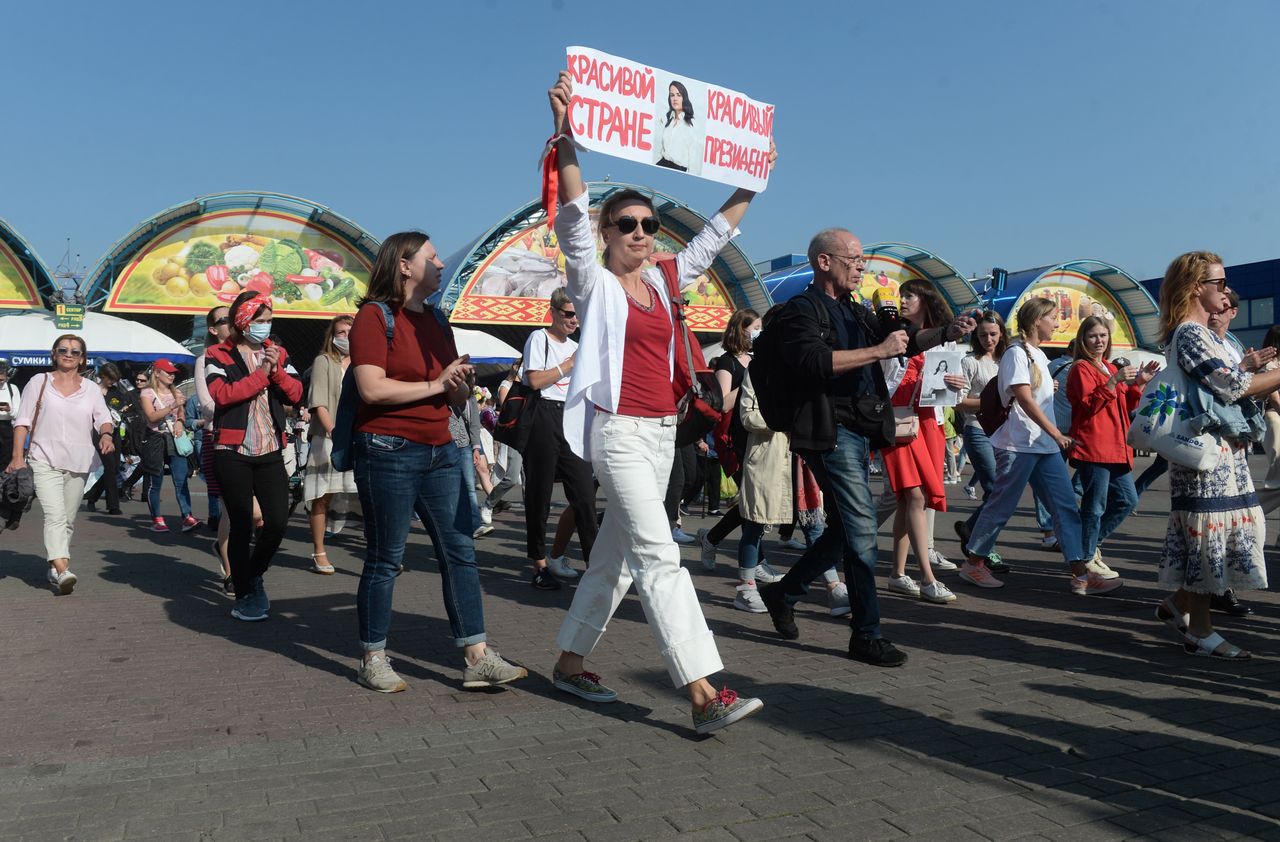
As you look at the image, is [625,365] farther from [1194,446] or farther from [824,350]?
[1194,446]

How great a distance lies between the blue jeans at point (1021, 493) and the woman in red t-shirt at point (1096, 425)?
22 centimetres

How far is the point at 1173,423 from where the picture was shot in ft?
16.7

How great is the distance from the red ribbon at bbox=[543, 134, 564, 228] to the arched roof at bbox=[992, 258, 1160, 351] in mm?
30234

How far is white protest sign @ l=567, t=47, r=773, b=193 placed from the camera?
402 cm

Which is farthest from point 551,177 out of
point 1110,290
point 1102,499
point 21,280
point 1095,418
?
point 1110,290

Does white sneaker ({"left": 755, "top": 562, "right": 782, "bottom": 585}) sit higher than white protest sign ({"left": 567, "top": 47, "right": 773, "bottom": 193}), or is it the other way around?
white protest sign ({"left": 567, "top": 47, "right": 773, "bottom": 193})

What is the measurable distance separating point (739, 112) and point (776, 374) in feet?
4.06

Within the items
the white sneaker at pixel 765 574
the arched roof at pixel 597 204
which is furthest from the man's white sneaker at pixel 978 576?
the arched roof at pixel 597 204

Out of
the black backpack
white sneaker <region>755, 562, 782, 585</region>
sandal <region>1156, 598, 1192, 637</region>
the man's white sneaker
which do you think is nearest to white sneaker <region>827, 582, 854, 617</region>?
white sneaker <region>755, 562, 782, 585</region>

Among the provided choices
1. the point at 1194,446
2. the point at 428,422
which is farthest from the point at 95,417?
the point at 1194,446

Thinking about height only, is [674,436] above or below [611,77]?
below

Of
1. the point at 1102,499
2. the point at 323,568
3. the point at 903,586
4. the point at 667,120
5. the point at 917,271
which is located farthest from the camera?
the point at 917,271

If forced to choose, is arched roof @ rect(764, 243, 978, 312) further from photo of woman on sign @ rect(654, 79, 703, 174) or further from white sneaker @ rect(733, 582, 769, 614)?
photo of woman on sign @ rect(654, 79, 703, 174)

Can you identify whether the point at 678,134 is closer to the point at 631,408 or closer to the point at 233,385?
the point at 631,408
